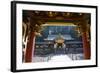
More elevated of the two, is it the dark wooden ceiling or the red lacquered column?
the dark wooden ceiling

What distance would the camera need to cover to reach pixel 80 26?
6.26ft

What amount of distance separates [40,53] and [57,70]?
218 mm

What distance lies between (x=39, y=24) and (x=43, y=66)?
36cm

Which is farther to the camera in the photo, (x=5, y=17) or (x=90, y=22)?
(x=90, y=22)

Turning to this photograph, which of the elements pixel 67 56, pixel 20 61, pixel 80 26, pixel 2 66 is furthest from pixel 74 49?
pixel 2 66

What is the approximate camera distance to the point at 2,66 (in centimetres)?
167

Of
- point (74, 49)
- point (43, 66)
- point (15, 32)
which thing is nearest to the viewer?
point (15, 32)

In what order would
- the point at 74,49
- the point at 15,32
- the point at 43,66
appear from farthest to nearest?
the point at 74,49 < the point at 43,66 < the point at 15,32

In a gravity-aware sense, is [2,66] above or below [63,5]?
below

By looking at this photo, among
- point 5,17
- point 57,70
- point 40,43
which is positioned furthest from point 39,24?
point 57,70

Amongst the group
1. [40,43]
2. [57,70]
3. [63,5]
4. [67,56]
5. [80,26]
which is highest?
[63,5]

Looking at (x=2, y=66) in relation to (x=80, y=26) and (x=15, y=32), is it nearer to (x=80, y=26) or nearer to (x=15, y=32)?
(x=15, y=32)

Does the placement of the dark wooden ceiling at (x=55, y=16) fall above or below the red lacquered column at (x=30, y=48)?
above

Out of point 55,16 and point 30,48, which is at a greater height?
point 55,16
